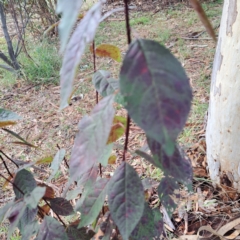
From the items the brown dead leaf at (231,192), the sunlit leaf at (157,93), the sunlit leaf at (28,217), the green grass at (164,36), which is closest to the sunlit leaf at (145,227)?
the sunlit leaf at (28,217)

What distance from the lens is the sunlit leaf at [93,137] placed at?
37 centimetres

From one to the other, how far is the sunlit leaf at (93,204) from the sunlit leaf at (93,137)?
0.18m

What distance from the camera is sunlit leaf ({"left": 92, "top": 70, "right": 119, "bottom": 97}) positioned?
547 mm

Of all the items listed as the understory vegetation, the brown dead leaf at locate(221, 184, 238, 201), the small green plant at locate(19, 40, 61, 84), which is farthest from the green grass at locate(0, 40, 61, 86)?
the brown dead leaf at locate(221, 184, 238, 201)

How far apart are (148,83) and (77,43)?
10 cm

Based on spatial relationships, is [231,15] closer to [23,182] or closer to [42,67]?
[23,182]

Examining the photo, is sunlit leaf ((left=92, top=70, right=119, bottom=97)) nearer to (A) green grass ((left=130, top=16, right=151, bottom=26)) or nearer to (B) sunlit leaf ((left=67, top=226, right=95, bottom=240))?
(B) sunlit leaf ((left=67, top=226, right=95, bottom=240))

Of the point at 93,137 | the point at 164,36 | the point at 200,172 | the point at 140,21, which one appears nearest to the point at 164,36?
the point at 164,36

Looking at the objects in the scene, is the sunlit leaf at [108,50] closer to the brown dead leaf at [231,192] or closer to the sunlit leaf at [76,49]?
the sunlit leaf at [76,49]

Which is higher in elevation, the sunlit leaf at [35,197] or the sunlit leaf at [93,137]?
the sunlit leaf at [93,137]

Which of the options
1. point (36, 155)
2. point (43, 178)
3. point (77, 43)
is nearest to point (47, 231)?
point (77, 43)

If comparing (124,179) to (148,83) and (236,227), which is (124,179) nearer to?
(148,83)

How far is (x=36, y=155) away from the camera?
6.21 ft

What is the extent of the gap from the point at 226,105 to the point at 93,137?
3.12 ft
